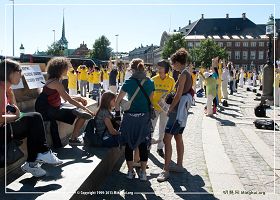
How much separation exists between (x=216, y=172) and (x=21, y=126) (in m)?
3.38

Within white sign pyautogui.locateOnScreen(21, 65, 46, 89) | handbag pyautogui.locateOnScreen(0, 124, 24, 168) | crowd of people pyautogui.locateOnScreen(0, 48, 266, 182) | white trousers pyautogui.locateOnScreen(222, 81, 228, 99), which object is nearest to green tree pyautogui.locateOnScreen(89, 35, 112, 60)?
white trousers pyautogui.locateOnScreen(222, 81, 228, 99)

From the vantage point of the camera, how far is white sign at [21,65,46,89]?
6.92 meters

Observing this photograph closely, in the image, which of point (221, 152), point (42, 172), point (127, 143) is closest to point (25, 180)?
point (42, 172)

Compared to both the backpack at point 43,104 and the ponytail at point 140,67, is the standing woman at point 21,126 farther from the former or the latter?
the ponytail at point 140,67

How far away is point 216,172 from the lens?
6457 millimetres

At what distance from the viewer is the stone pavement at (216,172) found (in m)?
5.41

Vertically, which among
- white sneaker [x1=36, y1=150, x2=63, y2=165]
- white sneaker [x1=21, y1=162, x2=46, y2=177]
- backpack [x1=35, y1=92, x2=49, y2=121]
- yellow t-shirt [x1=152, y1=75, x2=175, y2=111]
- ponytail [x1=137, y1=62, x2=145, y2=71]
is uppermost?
ponytail [x1=137, y1=62, x2=145, y2=71]

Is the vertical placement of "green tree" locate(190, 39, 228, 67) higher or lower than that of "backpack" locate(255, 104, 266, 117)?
higher

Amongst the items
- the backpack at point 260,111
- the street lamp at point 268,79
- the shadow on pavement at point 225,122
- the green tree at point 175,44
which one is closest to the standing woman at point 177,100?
the shadow on pavement at point 225,122

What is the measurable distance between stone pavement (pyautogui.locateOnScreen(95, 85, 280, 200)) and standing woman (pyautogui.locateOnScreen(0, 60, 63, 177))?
1046 mm

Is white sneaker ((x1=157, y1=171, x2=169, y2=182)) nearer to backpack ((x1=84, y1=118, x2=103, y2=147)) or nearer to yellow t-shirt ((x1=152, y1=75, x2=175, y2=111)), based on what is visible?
backpack ((x1=84, y1=118, x2=103, y2=147))

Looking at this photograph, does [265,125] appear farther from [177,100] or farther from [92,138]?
[92,138]

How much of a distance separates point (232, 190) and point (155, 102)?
252cm

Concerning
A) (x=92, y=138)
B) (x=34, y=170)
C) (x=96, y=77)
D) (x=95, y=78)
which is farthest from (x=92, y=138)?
(x=95, y=78)
